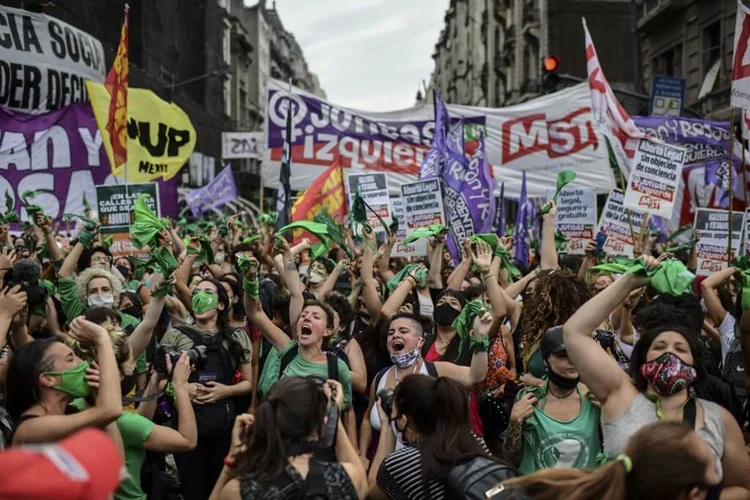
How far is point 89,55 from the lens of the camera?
44.4ft

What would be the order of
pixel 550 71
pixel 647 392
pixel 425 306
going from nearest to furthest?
1. pixel 647 392
2. pixel 425 306
3. pixel 550 71

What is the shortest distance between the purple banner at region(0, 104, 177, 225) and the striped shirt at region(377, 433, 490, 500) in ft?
28.8

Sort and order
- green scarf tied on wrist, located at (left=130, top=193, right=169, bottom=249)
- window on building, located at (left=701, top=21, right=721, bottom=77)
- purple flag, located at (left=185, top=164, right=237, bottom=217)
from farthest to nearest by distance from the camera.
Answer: window on building, located at (left=701, top=21, right=721, bottom=77) < purple flag, located at (left=185, top=164, right=237, bottom=217) < green scarf tied on wrist, located at (left=130, top=193, right=169, bottom=249)

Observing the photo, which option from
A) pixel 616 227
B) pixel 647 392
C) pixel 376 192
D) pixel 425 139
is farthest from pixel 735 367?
pixel 425 139

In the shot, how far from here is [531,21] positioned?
141ft

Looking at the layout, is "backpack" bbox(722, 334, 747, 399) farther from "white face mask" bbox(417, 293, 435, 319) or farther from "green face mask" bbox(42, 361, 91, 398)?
"green face mask" bbox(42, 361, 91, 398)

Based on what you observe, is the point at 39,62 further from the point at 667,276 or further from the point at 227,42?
the point at 227,42

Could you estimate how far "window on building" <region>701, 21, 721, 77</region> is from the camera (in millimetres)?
23953

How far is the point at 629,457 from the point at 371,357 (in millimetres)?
3668

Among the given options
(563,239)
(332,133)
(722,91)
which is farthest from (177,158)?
(722,91)

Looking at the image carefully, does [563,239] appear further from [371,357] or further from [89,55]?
[89,55]

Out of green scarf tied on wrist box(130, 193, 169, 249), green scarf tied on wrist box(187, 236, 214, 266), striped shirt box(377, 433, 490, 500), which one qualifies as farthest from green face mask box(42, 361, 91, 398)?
green scarf tied on wrist box(187, 236, 214, 266)

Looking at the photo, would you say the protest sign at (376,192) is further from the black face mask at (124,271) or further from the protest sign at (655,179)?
the protest sign at (655,179)

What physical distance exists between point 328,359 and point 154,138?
8.54 m
